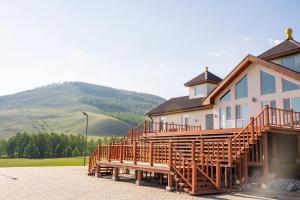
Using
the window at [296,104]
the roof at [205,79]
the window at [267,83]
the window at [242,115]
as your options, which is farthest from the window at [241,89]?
the roof at [205,79]

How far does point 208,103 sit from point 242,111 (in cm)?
332

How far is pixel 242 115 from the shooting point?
23.9 metres

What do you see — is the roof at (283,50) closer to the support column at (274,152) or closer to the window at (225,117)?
the window at (225,117)

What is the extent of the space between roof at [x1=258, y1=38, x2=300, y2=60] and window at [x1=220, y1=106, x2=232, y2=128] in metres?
4.69

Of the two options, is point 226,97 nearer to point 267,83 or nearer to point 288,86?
point 267,83

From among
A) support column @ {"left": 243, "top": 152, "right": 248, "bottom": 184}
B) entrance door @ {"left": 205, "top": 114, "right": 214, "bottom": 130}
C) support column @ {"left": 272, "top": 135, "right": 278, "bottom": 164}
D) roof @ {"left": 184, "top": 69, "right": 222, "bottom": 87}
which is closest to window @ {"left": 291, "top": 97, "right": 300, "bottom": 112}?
support column @ {"left": 272, "top": 135, "right": 278, "bottom": 164}

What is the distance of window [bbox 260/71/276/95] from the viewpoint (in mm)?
21953

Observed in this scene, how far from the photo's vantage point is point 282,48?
78.0 feet

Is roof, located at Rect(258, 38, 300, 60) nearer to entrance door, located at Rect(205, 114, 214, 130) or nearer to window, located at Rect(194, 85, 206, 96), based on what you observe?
entrance door, located at Rect(205, 114, 214, 130)

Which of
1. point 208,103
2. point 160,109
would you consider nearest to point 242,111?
point 208,103

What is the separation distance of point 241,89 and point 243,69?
4.76 feet

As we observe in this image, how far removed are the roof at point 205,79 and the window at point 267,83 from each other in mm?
9812

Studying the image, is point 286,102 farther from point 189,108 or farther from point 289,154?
point 189,108

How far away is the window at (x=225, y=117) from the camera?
2499 cm
